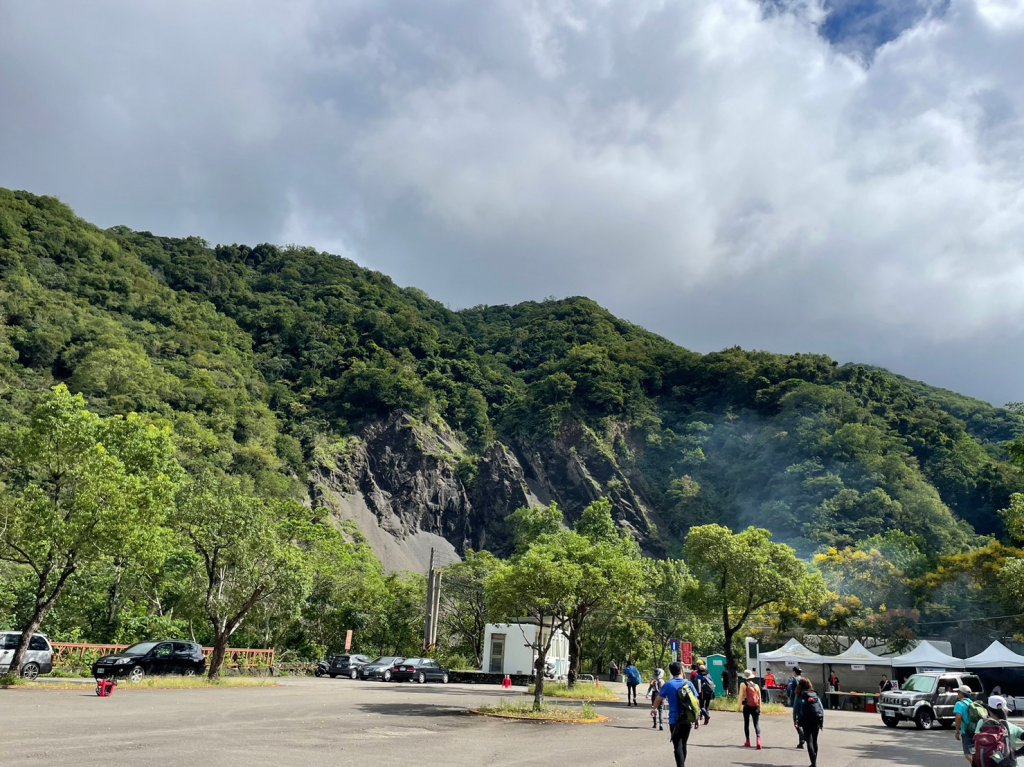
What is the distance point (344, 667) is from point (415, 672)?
4448mm

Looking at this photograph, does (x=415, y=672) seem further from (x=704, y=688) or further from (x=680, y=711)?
(x=680, y=711)

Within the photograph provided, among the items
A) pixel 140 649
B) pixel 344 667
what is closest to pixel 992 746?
pixel 140 649

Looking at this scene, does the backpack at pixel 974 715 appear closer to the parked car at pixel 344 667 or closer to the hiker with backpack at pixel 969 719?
the hiker with backpack at pixel 969 719

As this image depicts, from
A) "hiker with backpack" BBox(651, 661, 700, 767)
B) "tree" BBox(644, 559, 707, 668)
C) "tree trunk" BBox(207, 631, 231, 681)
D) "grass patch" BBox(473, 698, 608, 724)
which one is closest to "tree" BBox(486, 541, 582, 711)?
"grass patch" BBox(473, 698, 608, 724)

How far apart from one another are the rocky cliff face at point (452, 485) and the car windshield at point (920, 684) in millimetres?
90746

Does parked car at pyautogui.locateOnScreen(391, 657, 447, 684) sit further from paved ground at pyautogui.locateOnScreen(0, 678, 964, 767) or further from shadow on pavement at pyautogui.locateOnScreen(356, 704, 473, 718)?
shadow on pavement at pyautogui.locateOnScreen(356, 704, 473, 718)

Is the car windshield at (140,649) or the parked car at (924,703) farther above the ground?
the car windshield at (140,649)

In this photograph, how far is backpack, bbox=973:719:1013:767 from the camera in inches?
326

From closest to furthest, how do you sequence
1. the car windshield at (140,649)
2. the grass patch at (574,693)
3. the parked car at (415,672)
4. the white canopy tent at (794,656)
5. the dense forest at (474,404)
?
the car windshield at (140,649) → the grass patch at (574,693) → the white canopy tent at (794,656) → the parked car at (415,672) → the dense forest at (474,404)

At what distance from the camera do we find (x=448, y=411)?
5846 inches

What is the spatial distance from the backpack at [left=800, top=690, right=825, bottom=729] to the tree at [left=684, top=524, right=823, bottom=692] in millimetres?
17014

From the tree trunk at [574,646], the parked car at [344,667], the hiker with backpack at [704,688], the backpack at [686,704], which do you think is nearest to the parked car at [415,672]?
the parked car at [344,667]

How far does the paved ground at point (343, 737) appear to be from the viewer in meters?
10.1

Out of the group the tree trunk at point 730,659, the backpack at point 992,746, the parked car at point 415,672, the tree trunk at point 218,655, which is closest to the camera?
the backpack at point 992,746
